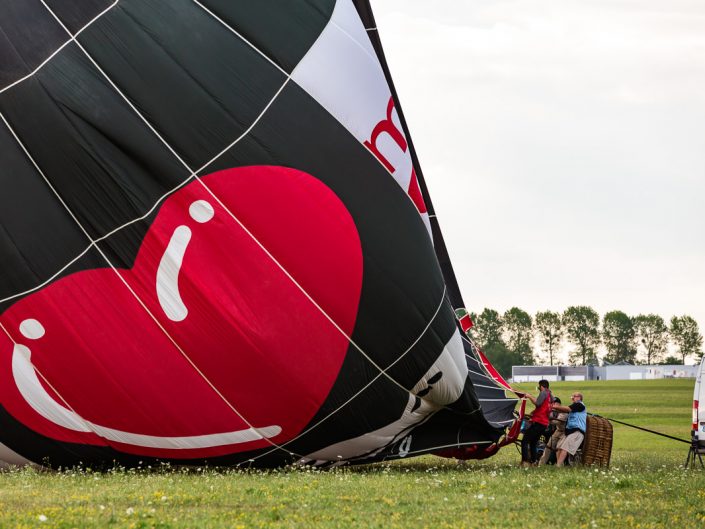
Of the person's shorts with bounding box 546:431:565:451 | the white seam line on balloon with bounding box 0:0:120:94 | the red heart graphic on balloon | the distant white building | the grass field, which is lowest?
the distant white building

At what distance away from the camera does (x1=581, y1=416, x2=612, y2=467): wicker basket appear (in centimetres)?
1255

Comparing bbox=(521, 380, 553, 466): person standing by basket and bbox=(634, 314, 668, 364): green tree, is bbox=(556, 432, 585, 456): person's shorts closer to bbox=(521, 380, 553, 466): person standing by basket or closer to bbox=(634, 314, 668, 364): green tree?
bbox=(521, 380, 553, 466): person standing by basket

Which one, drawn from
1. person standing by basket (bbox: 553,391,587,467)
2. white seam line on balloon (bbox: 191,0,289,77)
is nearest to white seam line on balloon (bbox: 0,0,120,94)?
white seam line on balloon (bbox: 191,0,289,77)

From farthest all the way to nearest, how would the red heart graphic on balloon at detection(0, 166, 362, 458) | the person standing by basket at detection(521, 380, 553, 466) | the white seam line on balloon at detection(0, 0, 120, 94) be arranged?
the person standing by basket at detection(521, 380, 553, 466)
the red heart graphic on balloon at detection(0, 166, 362, 458)
the white seam line on balloon at detection(0, 0, 120, 94)

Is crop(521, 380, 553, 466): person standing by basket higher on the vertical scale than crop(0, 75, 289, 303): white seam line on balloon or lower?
lower

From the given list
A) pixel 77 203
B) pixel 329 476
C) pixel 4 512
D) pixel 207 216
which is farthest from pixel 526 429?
Result: pixel 4 512

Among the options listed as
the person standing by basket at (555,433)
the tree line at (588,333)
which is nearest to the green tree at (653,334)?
the tree line at (588,333)

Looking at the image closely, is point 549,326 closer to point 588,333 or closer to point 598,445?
point 588,333

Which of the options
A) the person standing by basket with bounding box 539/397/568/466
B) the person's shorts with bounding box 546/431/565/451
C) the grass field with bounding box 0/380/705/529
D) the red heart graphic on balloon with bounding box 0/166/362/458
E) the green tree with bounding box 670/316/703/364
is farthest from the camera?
the green tree with bounding box 670/316/703/364

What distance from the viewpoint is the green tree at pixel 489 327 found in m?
123

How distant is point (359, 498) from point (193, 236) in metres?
3.15

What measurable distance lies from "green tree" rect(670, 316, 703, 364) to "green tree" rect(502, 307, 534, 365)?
54.3ft

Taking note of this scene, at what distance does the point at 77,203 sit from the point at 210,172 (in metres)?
1.33

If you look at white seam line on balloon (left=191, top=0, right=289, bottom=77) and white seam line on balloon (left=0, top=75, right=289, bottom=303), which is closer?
white seam line on balloon (left=0, top=75, right=289, bottom=303)
